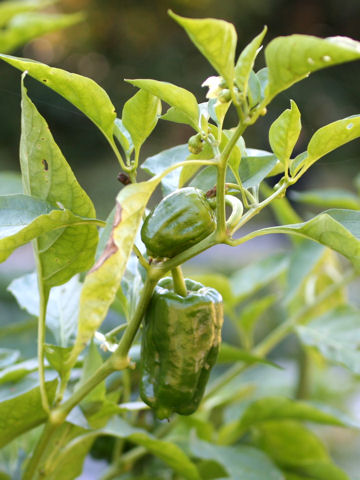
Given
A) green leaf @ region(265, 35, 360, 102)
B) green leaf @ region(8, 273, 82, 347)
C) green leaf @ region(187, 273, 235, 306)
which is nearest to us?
green leaf @ region(265, 35, 360, 102)

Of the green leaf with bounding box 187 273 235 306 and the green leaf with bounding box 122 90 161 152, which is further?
the green leaf with bounding box 187 273 235 306

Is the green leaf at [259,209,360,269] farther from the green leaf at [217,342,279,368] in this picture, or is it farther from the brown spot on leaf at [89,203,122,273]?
the green leaf at [217,342,279,368]

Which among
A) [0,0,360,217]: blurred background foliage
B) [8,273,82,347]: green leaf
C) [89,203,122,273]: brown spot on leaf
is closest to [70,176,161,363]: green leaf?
[89,203,122,273]: brown spot on leaf

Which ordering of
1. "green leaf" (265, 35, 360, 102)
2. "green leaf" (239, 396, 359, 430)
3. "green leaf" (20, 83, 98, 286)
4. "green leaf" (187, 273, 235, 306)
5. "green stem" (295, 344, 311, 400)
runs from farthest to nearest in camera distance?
"green stem" (295, 344, 311, 400), "green leaf" (187, 273, 235, 306), "green leaf" (239, 396, 359, 430), "green leaf" (20, 83, 98, 286), "green leaf" (265, 35, 360, 102)

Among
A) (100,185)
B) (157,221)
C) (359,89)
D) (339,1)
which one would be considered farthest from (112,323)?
(339,1)

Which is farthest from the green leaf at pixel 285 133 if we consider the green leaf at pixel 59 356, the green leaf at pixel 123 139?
the green leaf at pixel 59 356

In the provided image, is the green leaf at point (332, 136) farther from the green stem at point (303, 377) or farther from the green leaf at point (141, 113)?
the green stem at point (303, 377)
